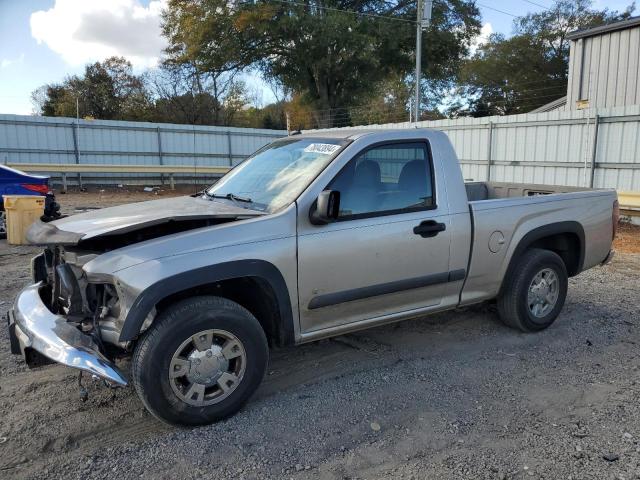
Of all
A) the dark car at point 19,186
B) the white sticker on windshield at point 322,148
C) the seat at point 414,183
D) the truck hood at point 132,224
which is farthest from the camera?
the dark car at point 19,186

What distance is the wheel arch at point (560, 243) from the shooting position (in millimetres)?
4871

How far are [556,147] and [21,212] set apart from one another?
1154 cm

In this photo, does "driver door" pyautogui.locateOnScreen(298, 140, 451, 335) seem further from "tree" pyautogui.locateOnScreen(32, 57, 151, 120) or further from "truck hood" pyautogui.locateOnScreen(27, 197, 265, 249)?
"tree" pyautogui.locateOnScreen(32, 57, 151, 120)

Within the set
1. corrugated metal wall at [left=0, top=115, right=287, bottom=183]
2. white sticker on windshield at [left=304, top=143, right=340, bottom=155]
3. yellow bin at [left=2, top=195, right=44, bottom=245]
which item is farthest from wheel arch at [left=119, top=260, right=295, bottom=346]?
corrugated metal wall at [left=0, top=115, right=287, bottom=183]

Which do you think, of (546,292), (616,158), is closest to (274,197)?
(546,292)

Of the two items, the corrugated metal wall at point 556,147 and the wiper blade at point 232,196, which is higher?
the corrugated metal wall at point 556,147

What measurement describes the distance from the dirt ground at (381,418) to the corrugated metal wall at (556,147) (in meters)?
7.88

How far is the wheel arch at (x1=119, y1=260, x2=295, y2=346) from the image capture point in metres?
3.08

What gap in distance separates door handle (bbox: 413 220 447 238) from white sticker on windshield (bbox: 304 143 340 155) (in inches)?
33.8

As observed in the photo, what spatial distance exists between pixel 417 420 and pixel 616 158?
34.4 ft

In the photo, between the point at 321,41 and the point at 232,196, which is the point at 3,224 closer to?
the point at 232,196

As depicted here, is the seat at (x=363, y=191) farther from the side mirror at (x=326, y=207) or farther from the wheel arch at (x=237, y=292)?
the wheel arch at (x=237, y=292)

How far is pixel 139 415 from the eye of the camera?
354 cm

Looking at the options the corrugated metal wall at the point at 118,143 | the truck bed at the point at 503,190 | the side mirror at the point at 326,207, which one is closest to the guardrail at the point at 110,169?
the corrugated metal wall at the point at 118,143
